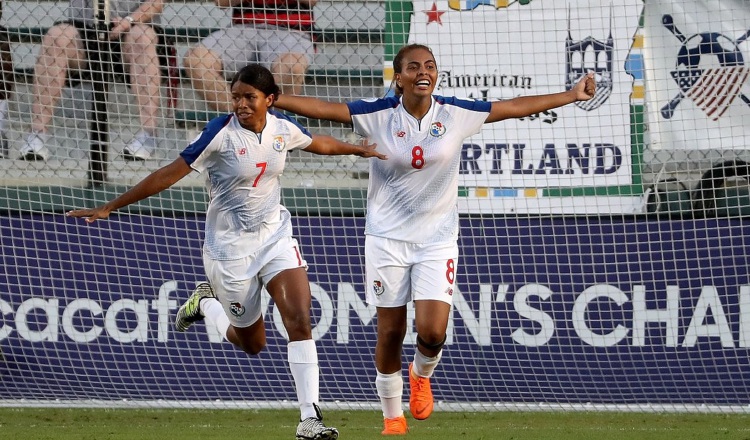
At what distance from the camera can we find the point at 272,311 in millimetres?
10406

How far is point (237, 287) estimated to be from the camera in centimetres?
739

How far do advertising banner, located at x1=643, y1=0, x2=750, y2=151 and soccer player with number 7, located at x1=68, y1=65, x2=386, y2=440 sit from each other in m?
4.00

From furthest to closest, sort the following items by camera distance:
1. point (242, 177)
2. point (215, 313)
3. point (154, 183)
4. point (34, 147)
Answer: point (34, 147) < point (215, 313) < point (242, 177) < point (154, 183)

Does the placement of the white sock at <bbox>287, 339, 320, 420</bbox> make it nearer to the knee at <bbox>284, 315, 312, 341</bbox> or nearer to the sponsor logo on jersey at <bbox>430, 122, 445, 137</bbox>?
the knee at <bbox>284, 315, 312, 341</bbox>

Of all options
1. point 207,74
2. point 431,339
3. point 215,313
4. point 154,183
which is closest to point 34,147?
point 207,74

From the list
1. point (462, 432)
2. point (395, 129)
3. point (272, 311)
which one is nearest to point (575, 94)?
point (395, 129)

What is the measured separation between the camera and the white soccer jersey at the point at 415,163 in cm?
731

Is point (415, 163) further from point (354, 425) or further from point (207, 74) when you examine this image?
point (207, 74)

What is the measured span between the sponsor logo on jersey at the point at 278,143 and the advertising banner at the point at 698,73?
4292mm

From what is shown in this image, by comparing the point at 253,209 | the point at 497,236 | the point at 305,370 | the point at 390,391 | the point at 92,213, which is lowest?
the point at 390,391

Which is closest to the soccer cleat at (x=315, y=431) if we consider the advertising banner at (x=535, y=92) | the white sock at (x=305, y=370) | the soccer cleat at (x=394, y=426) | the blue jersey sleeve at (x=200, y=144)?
the white sock at (x=305, y=370)

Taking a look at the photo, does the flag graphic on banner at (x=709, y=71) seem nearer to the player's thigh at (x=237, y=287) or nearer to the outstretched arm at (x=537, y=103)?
the outstretched arm at (x=537, y=103)

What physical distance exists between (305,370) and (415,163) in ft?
4.76

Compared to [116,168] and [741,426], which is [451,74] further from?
[741,426]
